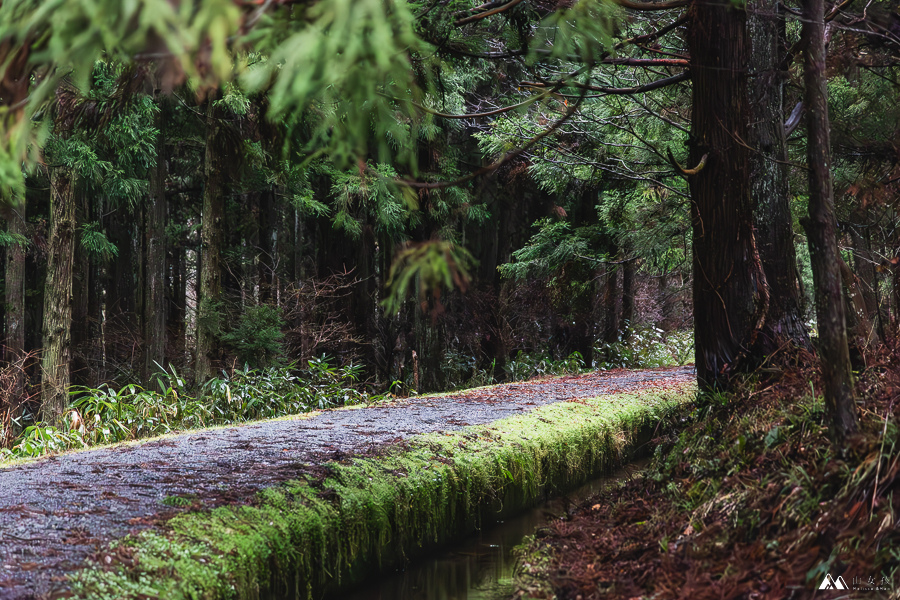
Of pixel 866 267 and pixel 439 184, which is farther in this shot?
pixel 866 267

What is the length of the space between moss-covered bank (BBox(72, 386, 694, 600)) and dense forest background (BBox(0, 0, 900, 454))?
4.95 ft

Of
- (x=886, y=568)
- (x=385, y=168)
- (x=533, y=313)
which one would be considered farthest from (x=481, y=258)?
(x=886, y=568)

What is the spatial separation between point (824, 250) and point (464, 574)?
326cm

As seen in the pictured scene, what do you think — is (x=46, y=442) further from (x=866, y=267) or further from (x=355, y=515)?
(x=866, y=267)

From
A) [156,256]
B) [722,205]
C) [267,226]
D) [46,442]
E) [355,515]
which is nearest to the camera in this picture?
[355,515]

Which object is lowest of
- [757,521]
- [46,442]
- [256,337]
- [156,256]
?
[46,442]

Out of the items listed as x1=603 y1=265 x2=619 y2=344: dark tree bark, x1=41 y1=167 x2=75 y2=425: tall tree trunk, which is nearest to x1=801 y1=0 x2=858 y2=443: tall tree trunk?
x1=41 y1=167 x2=75 y2=425: tall tree trunk

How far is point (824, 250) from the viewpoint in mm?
3197

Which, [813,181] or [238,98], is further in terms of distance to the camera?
[238,98]

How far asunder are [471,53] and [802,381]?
3449 millimetres

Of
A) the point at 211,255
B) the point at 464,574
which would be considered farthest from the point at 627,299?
Answer: the point at 464,574

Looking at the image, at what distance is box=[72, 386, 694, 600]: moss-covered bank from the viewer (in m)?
2.88

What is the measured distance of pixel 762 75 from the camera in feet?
19.0

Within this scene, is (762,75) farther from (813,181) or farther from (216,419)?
(216,419)
